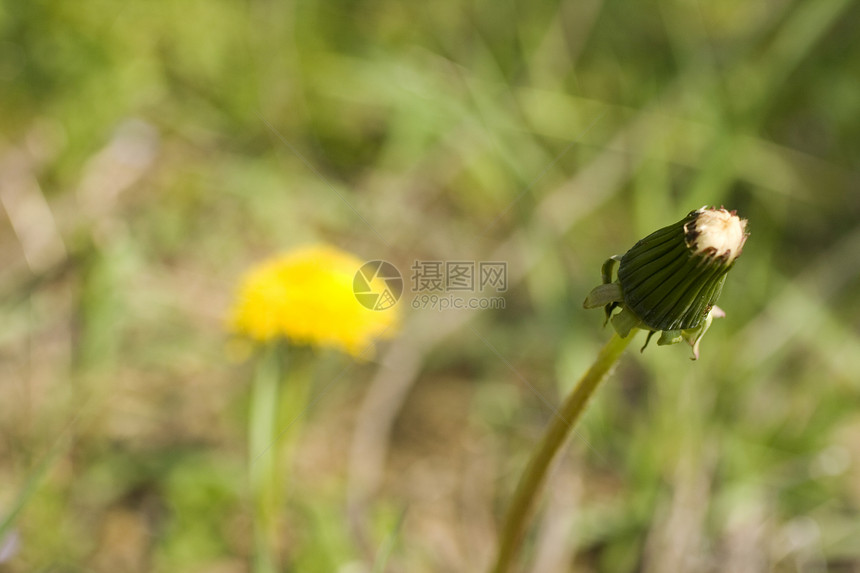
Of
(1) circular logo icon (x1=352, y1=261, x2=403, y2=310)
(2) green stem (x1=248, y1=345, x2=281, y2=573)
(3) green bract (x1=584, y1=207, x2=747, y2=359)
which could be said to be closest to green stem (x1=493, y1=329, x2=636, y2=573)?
(3) green bract (x1=584, y1=207, x2=747, y2=359)

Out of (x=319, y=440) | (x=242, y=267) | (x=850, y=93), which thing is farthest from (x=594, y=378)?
Answer: (x=850, y=93)

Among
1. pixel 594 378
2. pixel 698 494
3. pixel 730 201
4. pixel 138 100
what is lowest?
pixel 594 378

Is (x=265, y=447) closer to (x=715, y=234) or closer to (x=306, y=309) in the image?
(x=306, y=309)

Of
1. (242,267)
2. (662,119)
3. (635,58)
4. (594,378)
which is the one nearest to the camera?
(594,378)

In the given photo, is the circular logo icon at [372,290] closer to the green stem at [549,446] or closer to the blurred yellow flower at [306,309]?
the blurred yellow flower at [306,309]

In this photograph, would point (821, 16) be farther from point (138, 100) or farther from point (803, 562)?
point (138, 100)

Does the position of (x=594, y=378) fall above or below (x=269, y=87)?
below

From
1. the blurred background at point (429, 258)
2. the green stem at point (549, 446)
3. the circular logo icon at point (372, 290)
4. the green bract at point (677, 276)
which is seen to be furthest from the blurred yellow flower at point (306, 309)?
the green bract at point (677, 276)
